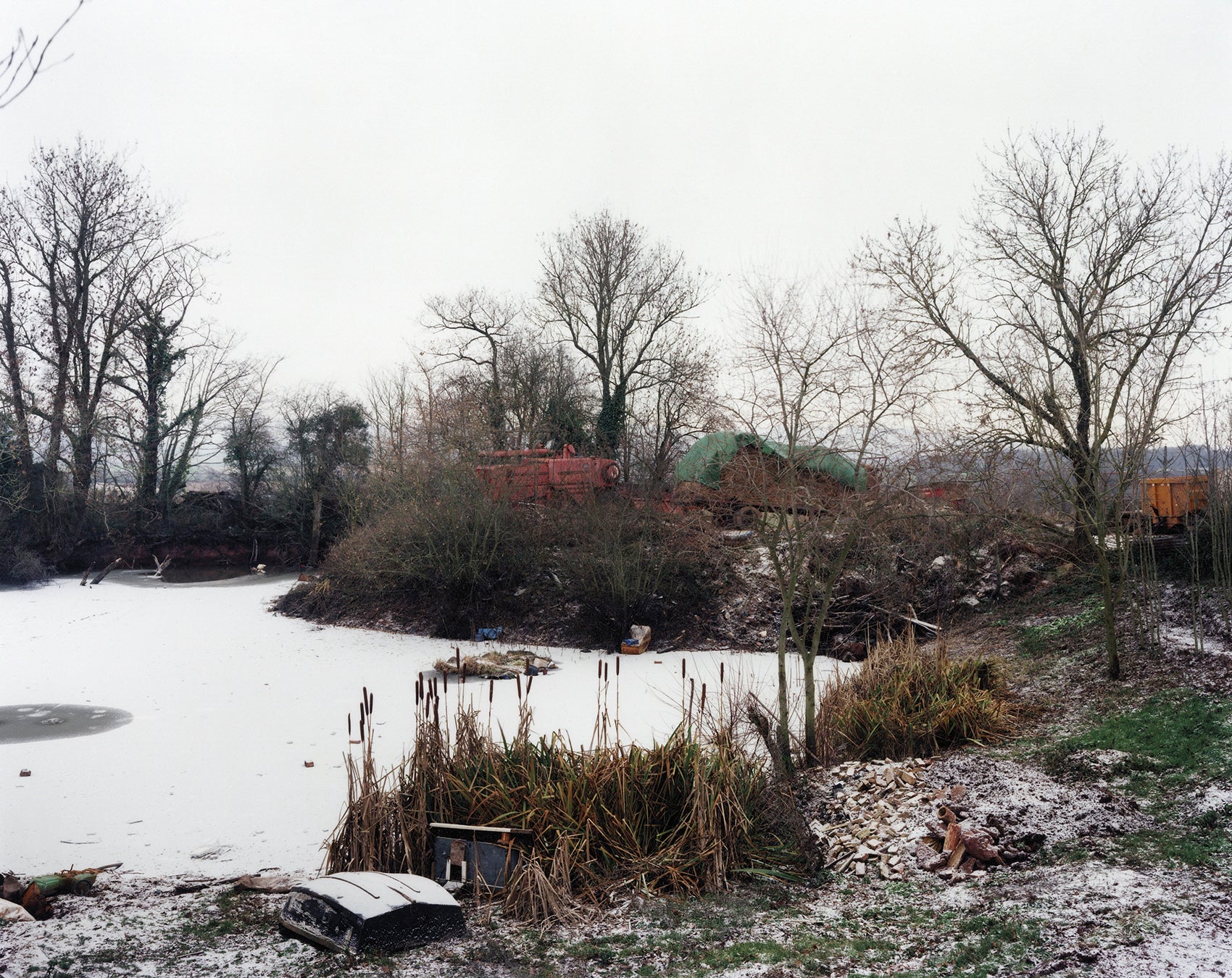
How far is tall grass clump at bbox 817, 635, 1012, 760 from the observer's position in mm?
6238

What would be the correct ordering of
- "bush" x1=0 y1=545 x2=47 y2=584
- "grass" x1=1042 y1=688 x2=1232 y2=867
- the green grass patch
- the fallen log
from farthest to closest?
1. the fallen log
2. "bush" x1=0 y1=545 x2=47 y2=584
3. the green grass patch
4. "grass" x1=1042 y1=688 x2=1232 y2=867

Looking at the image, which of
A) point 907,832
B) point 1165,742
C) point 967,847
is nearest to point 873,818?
point 907,832

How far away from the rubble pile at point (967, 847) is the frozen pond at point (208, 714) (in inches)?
69.4

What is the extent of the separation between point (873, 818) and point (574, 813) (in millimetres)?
1856

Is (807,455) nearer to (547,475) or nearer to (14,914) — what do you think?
(14,914)

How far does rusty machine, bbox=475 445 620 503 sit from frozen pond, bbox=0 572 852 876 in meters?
3.23

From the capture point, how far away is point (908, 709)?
6680 millimetres

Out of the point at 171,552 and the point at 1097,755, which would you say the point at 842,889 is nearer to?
the point at 1097,755

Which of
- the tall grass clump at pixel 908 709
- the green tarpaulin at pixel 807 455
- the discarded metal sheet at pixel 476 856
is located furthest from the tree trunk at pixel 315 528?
the discarded metal sheet at pixel 476 856

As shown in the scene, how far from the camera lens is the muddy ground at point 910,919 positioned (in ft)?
10.3

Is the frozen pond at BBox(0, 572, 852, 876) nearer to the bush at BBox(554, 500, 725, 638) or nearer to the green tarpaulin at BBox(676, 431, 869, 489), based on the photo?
the bush at BBox(554, 500, 725, 638)

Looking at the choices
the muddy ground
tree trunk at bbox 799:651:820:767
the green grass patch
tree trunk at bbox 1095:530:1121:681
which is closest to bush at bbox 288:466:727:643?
tree trunk at bbox 1095:530:1121:681

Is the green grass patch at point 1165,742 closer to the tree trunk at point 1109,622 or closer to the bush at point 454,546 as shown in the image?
the tree trunk at point 1109,622

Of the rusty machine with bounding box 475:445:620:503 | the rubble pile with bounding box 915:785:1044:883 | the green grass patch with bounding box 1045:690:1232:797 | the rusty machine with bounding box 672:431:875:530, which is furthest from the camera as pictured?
the rusty machine with bounding box 475:445:620:503
